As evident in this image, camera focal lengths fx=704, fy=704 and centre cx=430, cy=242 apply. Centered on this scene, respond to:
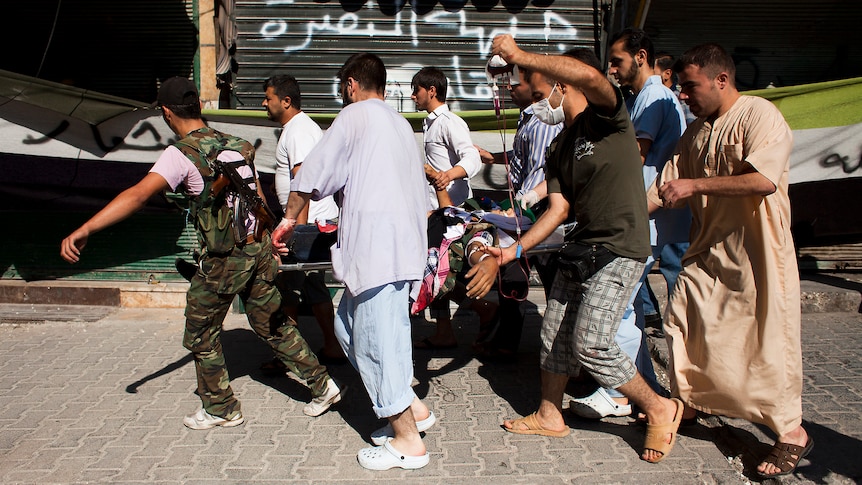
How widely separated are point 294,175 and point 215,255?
120cm

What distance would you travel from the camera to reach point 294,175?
4.98 meters

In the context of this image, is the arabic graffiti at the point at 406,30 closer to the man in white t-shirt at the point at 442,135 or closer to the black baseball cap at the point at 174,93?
the man in white t-shirt at the point at 442,135

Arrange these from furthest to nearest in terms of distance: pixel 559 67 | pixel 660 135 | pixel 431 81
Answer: pixel 431 81, pixel 660 135, pixel 559 67

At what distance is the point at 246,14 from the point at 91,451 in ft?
17.2

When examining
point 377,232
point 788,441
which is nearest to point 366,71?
point 377,232

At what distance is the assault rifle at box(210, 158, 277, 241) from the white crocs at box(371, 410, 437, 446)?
4.34 ft

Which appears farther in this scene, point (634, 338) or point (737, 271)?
point (634, 338)

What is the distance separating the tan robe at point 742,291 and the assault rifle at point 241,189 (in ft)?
7.72

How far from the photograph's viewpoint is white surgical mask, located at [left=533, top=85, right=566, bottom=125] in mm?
3732

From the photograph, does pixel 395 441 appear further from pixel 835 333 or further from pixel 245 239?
pixel 835 333

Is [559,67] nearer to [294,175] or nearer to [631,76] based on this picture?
[631,76]

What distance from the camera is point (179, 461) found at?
3.69 metres

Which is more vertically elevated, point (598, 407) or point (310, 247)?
point (310, 247)

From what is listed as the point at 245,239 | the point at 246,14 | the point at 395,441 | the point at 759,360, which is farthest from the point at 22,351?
the point at 759,360
